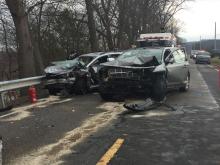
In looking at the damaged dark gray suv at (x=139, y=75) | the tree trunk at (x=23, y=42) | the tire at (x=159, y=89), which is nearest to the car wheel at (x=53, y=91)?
the damaged dark gray suv at (x=139, y=75)

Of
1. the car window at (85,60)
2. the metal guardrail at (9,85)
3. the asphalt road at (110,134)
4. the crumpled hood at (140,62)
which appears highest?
the crumpled hood at (140,62)

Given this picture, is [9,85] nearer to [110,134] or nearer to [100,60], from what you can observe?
[100,60]

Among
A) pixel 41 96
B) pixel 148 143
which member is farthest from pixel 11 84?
pixel 148 143

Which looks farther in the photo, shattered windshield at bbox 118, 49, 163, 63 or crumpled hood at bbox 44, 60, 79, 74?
crumpled hood at bbox 44, 60, 79, 74

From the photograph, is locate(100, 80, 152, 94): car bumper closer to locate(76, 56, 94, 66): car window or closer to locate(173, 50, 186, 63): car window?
locate(173, 50, 186, 63): car window

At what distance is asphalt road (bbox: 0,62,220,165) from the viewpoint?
290 inches

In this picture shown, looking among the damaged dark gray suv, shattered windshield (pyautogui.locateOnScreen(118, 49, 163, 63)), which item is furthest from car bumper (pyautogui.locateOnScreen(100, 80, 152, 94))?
shattered windshield (pyautogui.locateOnScreen(118, 49, 163, 63))

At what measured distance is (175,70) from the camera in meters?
16.2

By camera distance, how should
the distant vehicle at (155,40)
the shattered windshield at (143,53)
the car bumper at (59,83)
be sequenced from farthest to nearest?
1. the distant vehicle at (155,40)
2. the car bumper at (59,83)
3. the shattered windshield at (143,53)

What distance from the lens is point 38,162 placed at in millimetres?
7148

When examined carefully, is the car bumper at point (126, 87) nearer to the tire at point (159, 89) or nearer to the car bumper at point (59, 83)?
the tire at point (159, 89)

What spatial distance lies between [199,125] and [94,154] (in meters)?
3.44

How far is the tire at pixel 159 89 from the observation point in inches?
558

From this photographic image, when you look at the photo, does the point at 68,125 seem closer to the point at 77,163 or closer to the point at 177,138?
the point at 177,138
